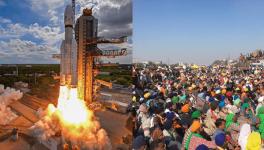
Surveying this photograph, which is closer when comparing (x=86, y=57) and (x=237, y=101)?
(x=237, y=101)

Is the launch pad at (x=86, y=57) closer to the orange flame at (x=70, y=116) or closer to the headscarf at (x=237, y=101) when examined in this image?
the orange flame at (x=70, y=116)

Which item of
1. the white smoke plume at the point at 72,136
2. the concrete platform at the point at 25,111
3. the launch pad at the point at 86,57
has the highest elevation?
the launch pad at the point at 86,57

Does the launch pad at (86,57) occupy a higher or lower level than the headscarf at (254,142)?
higher

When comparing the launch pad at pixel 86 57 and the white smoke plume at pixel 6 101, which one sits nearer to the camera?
the white smoke plume at pixel 6 101

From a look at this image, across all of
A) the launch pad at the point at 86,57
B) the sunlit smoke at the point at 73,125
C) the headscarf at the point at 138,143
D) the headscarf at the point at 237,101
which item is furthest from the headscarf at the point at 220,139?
the launch pad at the point at 86,57

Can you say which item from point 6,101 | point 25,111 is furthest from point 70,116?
point 6,101

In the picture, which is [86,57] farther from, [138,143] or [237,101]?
[138,143]

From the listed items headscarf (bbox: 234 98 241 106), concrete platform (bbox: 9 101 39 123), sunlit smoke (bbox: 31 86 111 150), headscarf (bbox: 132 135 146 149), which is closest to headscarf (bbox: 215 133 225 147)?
headscarf (bbox: 132 135 146 149)

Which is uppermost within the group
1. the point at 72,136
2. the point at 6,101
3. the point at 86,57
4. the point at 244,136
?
the point at 86,57

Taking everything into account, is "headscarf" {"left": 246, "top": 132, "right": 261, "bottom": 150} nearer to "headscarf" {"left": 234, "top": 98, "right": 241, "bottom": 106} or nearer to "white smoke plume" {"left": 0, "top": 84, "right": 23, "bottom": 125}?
"white smoke plume" {"left": 0, "top": 84, "right": 23, "bottom": 125}

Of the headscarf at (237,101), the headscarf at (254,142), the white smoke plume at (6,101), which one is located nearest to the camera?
the headscarf at (254,142)

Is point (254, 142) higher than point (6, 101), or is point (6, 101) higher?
point (6, 101)
